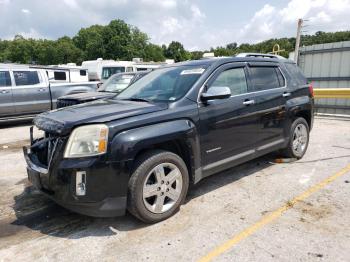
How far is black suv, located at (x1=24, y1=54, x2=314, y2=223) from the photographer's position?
3.14 m

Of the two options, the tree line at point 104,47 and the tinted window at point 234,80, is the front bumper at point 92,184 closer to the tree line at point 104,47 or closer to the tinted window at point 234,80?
the tinted window at point 234,80

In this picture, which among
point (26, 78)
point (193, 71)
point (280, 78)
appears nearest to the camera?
point (193, 71)

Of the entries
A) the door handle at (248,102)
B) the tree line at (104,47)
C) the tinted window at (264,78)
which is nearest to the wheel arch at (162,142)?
the door handle at (248,102)

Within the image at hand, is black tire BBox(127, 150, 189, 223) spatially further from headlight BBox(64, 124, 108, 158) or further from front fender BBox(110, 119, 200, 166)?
headlight BBox(64, 124, 108, 158)

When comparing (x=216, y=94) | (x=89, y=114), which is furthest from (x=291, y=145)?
(x=89, y=114)

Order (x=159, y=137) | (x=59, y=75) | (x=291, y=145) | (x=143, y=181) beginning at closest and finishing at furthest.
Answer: (x=143, y=181) → (x=159, y=137) → (x=291, y=145) → (x=59, y=75)

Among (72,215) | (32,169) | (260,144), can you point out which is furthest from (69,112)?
(260,144)

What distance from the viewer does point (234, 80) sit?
4457mm

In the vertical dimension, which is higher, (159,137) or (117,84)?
(117,84)

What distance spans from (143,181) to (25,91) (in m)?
8.67

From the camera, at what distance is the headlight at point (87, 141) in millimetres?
3107

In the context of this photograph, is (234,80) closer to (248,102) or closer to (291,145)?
(248,102)

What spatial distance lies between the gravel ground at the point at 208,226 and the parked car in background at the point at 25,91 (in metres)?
5.90

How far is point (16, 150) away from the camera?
7.23 metres
